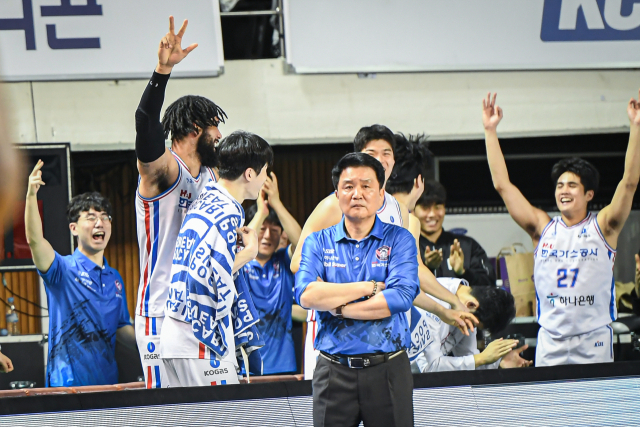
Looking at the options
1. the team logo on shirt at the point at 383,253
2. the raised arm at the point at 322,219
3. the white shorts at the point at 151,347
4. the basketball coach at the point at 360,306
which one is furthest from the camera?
the raised arm at the point at 322,219

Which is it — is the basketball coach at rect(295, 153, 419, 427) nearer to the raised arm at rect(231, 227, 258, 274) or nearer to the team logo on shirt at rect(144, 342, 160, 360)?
the raised arm at rect(231, 227, 258, 274)

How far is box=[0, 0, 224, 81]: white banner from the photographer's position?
20.7 feet

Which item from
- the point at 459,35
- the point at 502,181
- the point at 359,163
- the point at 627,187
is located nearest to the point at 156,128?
the point at 359,163

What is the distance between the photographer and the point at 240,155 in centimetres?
344

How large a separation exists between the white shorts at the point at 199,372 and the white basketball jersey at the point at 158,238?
0.26m

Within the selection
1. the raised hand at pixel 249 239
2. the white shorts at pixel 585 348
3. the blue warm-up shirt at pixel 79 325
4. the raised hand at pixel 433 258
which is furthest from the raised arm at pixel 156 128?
the white shorts at pixel 585 348

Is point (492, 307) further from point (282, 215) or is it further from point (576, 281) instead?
point (282, 215)

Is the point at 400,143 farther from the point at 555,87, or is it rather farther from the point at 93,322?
the point at 555,87

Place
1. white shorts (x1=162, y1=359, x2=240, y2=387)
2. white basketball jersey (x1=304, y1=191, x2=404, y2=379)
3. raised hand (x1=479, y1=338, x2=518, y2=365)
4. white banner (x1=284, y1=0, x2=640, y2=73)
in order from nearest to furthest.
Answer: white shorts (x1=162, y1=359, x2=240, y2=387) → white basketball jersey (x1=304, y1=191, x2=404, y2=379) → raised hand (x1=479, y1=338, x2=518, y2=365) → white banner (x1=284, y1=0, x2=640, y2=73)

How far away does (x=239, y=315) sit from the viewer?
11.6 feet

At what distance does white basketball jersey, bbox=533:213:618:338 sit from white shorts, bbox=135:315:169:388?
285cm

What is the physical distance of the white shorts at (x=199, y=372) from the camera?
3324 mm

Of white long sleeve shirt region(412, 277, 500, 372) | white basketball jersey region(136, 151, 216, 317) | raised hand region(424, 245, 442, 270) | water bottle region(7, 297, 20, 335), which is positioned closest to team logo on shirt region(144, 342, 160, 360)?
white basketball jersey region(136, 151, 216, 317)

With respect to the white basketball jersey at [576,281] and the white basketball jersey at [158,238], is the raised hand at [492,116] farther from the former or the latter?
the white basketball jersey at [158,238]
